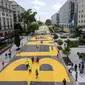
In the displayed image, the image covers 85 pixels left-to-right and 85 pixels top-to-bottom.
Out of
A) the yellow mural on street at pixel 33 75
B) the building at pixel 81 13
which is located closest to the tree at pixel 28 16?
the building at pixel 81 13

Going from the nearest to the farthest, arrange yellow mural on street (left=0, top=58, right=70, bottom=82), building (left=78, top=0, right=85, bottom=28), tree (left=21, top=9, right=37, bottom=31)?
yellow mural on street (left=0, top=58, right=70, bottom=82)
building (left=78, top=0, right=85, bottom=28)
tree (left=21, top=9, right=37, bottom=31)

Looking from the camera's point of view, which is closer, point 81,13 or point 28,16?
point 81,13

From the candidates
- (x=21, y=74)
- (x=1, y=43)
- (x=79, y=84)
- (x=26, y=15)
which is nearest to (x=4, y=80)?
(x=21, y=74)

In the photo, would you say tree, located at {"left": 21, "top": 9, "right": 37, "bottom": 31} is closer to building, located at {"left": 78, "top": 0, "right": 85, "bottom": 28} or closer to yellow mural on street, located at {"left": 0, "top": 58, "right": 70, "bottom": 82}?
building, located at {"left": 78, "top": 0, "right": 85, "bottom": 28}

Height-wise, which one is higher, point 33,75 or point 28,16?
point 28,16

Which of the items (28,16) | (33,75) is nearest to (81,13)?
(28,16)

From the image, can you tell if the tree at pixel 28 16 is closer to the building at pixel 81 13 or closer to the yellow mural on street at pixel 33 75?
the building at pixel 81 13

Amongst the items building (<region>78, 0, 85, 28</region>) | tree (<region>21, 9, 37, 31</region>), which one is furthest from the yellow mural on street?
tree (<region>21, 9, 37, 31</region>)

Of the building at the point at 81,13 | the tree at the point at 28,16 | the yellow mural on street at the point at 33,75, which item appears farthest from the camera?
the tree at the point at 28,16

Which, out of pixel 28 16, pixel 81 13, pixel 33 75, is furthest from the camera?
pixel 28 16

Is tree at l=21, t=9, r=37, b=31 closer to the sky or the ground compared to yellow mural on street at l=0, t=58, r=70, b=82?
closer to the sky

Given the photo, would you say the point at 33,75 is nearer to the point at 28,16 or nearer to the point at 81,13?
the point at 81,13

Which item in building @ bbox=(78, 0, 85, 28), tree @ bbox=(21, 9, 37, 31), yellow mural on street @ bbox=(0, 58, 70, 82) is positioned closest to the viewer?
yellow mural on street @ bbox=(0, 58, 70, 82)

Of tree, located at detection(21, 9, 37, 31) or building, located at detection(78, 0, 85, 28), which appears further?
tree, located at detection(21, 9, 37, 31)
